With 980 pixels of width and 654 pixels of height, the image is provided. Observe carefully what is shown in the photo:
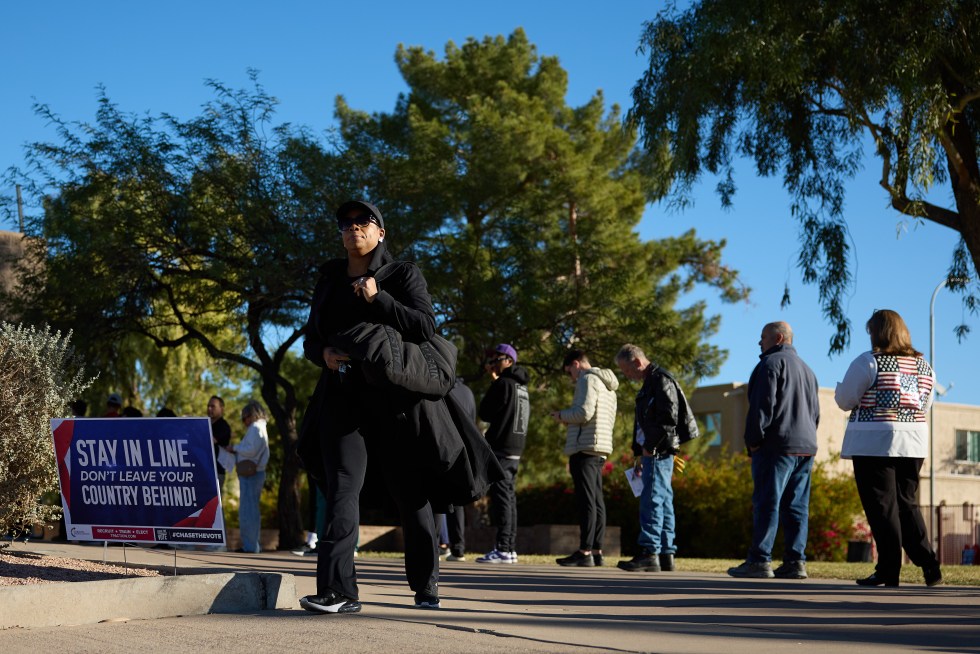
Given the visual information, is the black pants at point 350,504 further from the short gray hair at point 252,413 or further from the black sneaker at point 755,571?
the short gray hair at point 252,413

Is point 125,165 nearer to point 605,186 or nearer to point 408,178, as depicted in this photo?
point 408,178

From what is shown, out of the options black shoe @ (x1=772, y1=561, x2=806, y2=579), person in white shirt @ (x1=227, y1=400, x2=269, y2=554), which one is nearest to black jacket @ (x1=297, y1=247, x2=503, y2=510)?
black shoe @ (x1=772, y1=561, x2=806, y2=579)

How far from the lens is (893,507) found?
27.8 feet

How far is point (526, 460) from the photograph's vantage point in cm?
3062

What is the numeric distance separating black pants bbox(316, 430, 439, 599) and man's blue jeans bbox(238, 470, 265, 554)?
29.1ft

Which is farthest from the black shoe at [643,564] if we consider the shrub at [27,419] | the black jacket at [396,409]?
the black jacket at [396,409]

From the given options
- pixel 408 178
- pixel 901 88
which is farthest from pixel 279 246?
pixel 901 88

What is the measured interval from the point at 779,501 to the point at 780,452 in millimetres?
419

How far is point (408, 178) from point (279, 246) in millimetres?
3527

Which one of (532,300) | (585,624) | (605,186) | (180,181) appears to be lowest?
(585,624)

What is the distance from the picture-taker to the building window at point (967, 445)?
194ft

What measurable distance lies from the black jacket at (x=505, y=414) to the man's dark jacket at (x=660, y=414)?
61.0 inches

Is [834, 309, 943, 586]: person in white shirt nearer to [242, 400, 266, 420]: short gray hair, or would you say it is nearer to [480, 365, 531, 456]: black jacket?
[480, 365, 531, 456]: black jacket

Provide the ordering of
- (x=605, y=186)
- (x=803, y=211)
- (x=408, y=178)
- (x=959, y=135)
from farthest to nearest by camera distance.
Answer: (x=605, y=186), (x=408, y=178), (x=803, y=211), (x=959, y=135)
